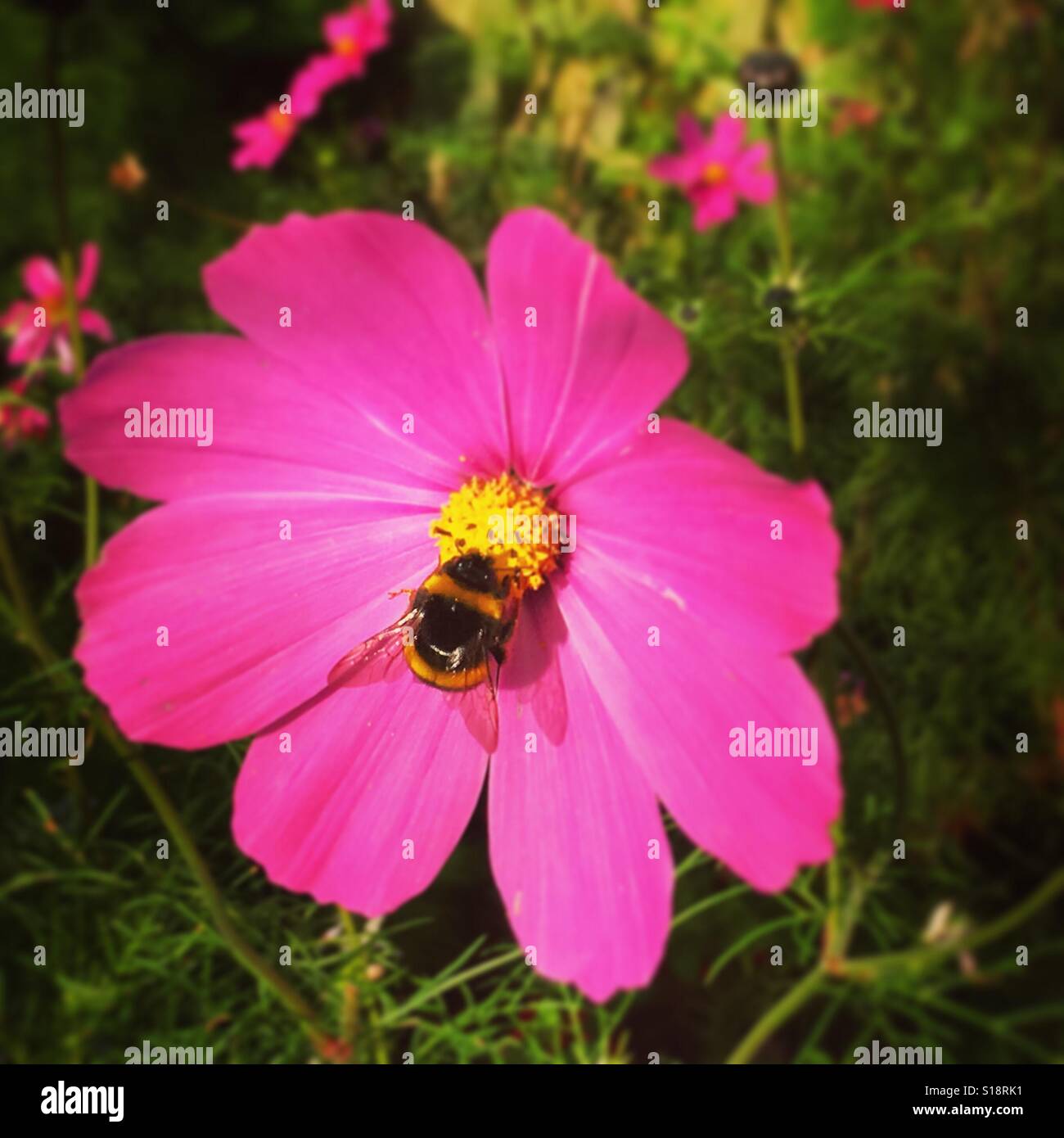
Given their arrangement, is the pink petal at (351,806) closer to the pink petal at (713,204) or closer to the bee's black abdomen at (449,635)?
the bee's black abdomen at (449,635)

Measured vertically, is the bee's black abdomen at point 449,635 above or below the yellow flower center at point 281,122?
below

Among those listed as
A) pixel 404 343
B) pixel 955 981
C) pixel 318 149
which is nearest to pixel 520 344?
pixel 404 343

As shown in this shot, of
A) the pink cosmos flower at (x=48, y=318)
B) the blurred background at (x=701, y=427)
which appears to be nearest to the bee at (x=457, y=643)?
the blurred background at (x=701, y=427)

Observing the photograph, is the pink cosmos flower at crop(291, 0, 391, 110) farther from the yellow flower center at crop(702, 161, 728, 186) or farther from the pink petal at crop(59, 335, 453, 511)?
the pink petal at crop(59, 335, 453, 511)

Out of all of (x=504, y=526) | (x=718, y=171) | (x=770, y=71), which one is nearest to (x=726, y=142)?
(x=718, y=171)

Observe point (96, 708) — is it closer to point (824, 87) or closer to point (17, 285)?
point (17, 285)

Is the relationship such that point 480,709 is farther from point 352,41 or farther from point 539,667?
point 352,41
